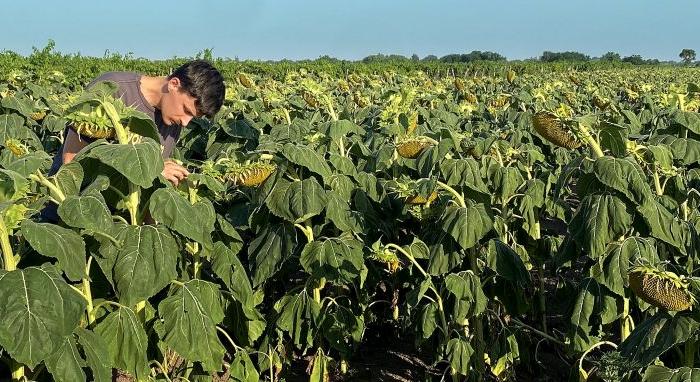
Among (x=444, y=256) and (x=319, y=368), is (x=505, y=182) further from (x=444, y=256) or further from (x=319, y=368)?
(x=319, y=368)

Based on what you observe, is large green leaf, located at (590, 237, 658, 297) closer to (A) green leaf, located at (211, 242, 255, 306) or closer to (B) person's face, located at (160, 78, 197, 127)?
(A) green leaf, located at (211, 242, 255, 306)

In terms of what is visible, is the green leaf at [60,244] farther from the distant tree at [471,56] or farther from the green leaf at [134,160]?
the distant tree at [471,56]

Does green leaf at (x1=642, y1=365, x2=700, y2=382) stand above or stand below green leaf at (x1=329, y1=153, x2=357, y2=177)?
below

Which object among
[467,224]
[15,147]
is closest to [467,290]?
[467,224]

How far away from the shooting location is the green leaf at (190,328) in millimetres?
2898

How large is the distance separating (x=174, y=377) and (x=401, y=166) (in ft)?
7.22

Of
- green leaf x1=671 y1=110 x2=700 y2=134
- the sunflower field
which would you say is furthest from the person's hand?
green leaf x1=671 y1=110 x2=700 y2=134

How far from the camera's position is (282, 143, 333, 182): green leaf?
139 inches

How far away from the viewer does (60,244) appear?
2.30m

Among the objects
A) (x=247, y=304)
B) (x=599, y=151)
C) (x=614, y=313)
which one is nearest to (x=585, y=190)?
(x=599, y=151)

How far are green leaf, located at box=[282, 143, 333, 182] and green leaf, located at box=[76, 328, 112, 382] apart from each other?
1308mm

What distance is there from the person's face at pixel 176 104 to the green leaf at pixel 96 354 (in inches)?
59.2

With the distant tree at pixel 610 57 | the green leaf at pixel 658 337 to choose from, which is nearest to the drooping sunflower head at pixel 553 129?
the green leaf at pixel 658 337

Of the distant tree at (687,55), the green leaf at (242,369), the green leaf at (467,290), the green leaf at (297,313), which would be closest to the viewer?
the green leaf at (467,290)
